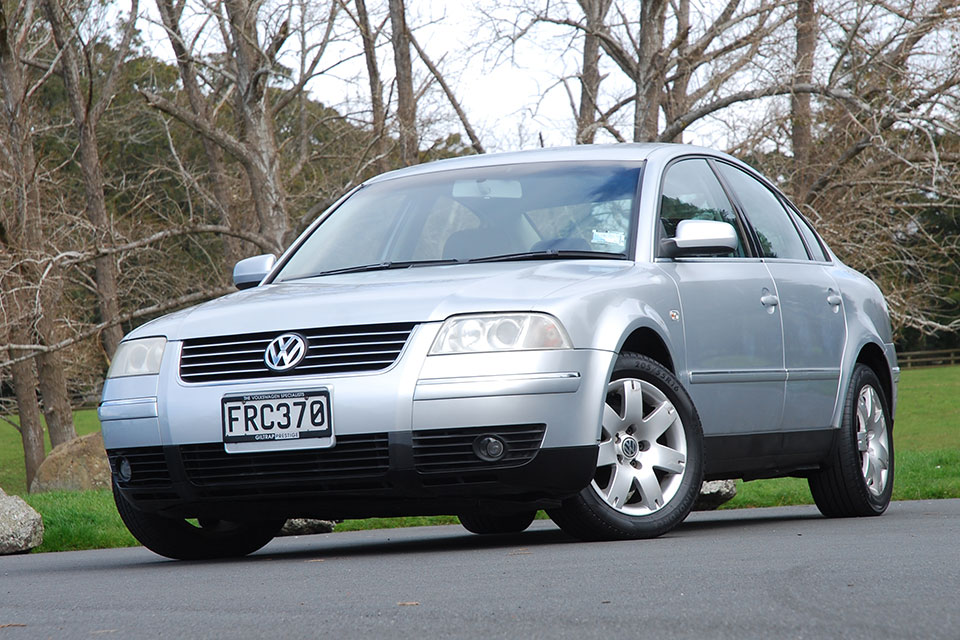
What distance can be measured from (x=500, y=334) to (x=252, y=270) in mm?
2011

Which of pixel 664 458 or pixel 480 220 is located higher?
pixel 480 220

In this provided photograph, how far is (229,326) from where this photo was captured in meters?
5.91

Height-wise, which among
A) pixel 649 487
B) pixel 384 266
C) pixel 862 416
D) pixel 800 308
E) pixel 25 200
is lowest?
pixel 862 416

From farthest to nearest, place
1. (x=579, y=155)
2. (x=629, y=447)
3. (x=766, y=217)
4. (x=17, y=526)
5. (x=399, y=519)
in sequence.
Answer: (x=399, y=519)
(x=17, y=526)
(x=766, y=217)
(x=579, y=155)
(x=629, y=447)

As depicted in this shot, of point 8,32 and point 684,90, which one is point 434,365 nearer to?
point 684,90

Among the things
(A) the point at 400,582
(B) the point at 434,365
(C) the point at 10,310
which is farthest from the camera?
(C) the point at 10,310

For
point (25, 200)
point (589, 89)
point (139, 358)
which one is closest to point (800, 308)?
point (139, 358)

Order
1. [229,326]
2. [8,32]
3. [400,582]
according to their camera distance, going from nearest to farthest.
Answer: [400,582] < [229,326] < [8,32]

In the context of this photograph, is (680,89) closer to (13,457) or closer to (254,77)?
(254,77)

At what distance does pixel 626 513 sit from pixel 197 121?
12833 mm

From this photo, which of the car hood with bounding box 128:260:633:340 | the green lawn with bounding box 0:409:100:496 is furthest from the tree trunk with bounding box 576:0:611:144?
the car hood with bounding box 128:260:633:340

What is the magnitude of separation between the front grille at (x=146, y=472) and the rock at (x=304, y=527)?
140 inches

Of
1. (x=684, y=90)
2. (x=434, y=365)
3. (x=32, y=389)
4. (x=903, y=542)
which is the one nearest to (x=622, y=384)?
(x=434, y=365)

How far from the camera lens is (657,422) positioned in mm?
6102
